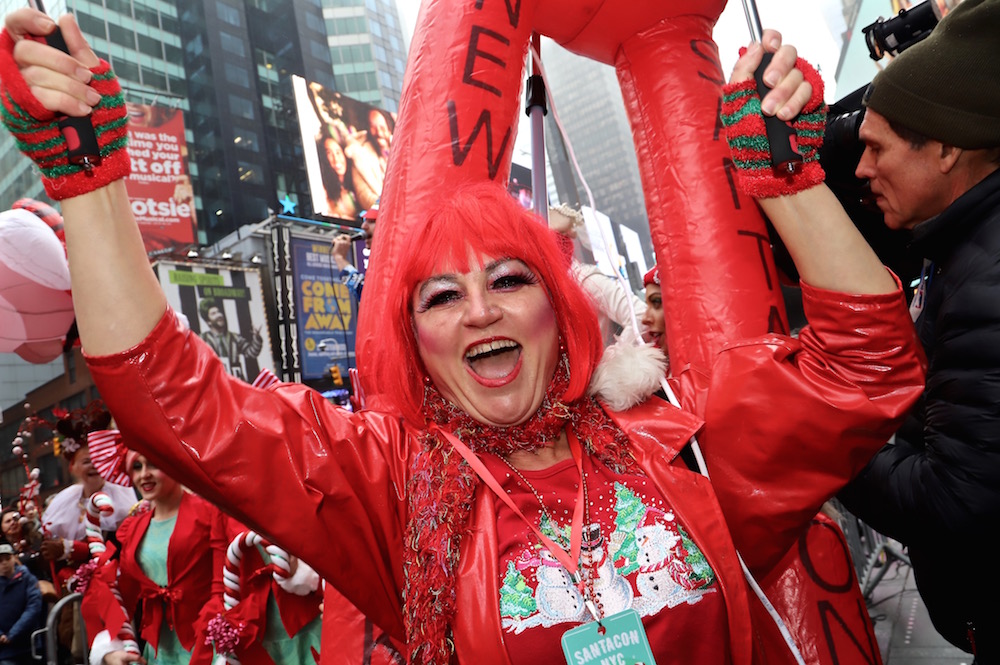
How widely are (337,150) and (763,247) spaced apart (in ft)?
56.1

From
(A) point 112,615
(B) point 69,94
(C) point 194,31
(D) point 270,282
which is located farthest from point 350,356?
(C) point 194,31

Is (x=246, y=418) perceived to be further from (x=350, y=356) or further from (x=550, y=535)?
(x=350, y=356)

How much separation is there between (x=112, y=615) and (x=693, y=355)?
3159 millimetres

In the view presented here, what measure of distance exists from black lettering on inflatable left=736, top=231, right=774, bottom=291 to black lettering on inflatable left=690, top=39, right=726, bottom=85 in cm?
55

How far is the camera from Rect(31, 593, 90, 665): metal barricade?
13.4ft

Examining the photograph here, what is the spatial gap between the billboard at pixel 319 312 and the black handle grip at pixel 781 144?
1342 centimetres

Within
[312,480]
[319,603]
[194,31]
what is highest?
[194,31]

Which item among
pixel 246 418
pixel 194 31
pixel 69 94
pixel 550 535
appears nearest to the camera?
pixel 69 94

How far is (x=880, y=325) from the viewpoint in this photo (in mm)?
1149

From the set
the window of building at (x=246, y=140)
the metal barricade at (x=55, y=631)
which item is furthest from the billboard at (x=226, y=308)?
the window of building at (x=246, y=140)

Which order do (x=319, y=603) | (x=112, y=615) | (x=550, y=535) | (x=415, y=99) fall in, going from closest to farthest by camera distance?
(x=550, y=535) < (x=415, y=99) < (x=319, y=603) < (x=112, y=615)

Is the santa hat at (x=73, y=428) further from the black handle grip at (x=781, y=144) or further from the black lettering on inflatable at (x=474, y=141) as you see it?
the black handle grip at (x=781, y=144)

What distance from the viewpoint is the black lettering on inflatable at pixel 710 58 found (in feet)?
6.82

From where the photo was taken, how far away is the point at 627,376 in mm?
1398
